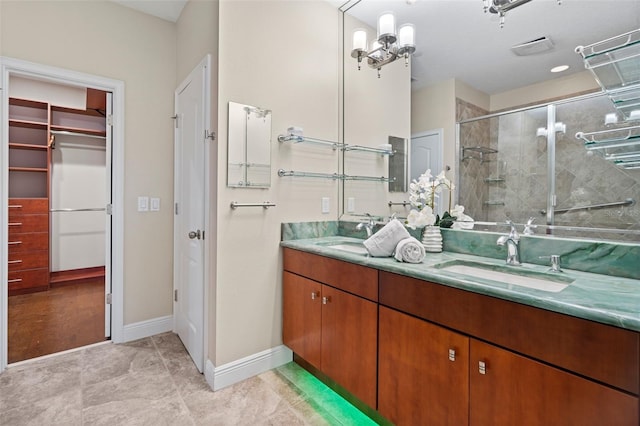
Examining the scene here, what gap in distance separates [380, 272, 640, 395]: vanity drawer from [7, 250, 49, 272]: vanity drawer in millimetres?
4414

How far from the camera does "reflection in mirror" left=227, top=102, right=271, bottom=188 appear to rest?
1.96 metres

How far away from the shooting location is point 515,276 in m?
1.42

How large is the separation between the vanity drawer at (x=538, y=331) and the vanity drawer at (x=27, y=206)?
442 centimetres

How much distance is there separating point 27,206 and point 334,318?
4.06m

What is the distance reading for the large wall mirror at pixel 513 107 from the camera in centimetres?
134

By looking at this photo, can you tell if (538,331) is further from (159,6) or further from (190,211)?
(159,6)

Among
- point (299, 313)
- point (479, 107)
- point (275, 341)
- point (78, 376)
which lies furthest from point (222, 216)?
point (479, 107)

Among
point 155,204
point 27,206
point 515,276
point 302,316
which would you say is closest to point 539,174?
point 515,276

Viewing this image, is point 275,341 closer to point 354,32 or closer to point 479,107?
point 479,107

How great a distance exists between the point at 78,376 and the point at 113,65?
7.55 ft

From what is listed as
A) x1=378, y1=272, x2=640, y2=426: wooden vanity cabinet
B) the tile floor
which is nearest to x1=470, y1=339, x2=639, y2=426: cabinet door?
x1=378, y1=272, x2=640, y2=426: wooden vanity cabinet

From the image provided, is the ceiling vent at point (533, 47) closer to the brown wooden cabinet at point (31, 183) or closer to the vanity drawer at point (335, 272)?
the vanity drawer at point (335, 272)

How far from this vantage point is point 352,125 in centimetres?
252

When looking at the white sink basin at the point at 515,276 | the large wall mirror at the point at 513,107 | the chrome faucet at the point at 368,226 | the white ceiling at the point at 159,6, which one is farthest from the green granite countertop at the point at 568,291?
the white ceiling at the point at 159,6
